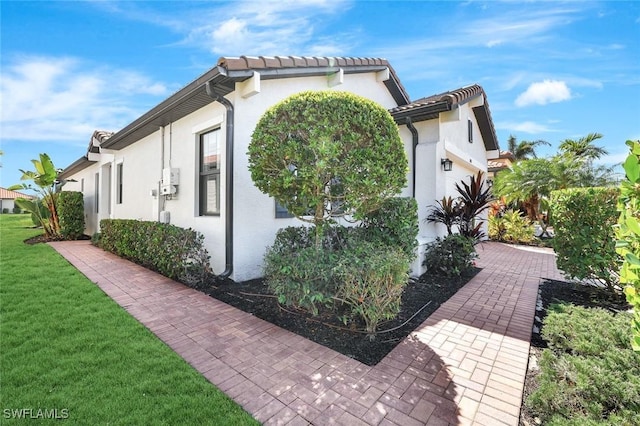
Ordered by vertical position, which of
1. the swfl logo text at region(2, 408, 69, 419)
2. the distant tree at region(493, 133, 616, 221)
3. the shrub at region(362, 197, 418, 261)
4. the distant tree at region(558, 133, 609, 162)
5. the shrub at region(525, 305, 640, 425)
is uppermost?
the distant tree at region(558, 133, 609, 162)

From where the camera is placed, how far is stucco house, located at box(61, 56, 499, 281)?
666cm

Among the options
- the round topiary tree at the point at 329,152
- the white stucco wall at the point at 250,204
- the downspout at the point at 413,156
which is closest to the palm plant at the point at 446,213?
the downspout at the point at 413,156

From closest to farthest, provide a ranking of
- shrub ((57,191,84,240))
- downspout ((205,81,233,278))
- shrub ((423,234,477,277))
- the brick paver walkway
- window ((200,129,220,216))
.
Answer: the brick paver walkway
downspout ((205,81,233,278))
window ((200,129,220,216))
shrub ((423,234,477,277))
shrub ((57,191,84,240))

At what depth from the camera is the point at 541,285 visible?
7.45 metres

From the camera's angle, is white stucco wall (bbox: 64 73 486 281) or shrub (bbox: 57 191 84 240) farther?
shrub (bbox: 57 191 84 240)

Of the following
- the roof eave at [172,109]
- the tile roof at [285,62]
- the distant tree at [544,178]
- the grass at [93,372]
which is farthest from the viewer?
the distant tree at [544,178]

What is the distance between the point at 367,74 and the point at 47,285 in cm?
1098

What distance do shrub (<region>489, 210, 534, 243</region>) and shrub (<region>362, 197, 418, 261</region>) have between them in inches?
476

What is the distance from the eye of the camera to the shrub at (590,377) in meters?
2.46

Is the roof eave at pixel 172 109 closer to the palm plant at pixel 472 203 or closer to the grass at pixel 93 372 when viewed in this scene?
the grass at pixel 93 372

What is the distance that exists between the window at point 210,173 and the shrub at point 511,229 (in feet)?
50.5

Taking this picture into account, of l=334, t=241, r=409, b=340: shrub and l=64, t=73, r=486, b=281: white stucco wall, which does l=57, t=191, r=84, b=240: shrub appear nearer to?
l=64, t=73, r=486, b=281: white stucco wall

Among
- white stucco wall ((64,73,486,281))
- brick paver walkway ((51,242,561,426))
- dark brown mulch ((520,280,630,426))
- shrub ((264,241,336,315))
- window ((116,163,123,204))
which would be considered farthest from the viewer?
window ((116,163,123,204))

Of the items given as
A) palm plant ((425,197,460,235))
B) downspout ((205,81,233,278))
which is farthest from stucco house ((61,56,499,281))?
palm plant ((425,197,460,235))
